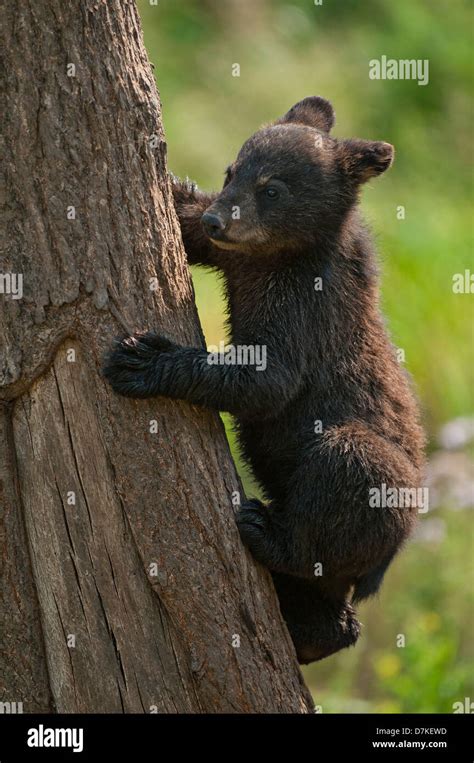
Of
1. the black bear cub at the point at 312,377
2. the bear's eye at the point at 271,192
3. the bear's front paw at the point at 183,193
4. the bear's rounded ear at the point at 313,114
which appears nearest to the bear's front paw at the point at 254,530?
the black bear cub at the point at 312,377

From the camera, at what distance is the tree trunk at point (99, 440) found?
4.79 m

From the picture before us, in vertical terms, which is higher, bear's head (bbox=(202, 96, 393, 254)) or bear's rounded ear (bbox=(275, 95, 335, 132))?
bear's rounded ear (bbox=(275, 95, 335, 132))

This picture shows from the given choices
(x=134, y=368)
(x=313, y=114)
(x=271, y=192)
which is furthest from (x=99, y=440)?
(x=313, y=114)

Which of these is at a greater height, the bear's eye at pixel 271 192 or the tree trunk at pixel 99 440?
the bear's eye at pixel 271 192

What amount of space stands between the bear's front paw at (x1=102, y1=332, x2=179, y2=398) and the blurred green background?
4.59 m

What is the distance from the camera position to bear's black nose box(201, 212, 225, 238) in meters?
5.82

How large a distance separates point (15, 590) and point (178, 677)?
0.88m

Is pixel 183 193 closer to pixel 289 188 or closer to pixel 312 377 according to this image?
pixel 289 188

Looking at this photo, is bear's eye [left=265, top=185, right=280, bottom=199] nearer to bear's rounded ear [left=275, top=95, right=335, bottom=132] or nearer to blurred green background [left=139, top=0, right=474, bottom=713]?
bear's rounded ear [left=275, top=95, right=335, bottom=132]

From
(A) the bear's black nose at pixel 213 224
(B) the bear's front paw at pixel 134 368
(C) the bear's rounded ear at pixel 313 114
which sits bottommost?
(B) the bear's front paw at pixel 134 368

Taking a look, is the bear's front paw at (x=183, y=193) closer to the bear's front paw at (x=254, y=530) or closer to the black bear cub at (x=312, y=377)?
the black bear cub at (x=312, y=377)

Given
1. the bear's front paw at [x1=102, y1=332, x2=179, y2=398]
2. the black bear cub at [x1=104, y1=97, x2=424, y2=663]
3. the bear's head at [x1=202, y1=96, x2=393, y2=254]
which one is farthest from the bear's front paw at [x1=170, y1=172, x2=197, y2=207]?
the bear's front paw at [x1=102, y1=332, x2=179, y2=398]

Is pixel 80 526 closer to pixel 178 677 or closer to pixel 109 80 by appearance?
pixel 178 677
